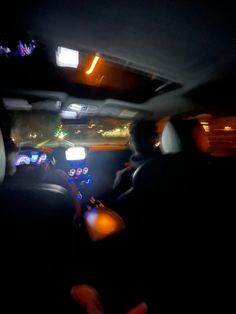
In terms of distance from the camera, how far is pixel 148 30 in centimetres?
321

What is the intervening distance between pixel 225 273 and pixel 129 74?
16.4ft

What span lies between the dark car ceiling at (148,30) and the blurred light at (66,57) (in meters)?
0.30

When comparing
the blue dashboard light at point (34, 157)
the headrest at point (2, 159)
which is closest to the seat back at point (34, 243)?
the headrest at point (2, 159)

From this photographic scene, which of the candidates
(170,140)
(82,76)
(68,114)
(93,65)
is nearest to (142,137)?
(170,140)

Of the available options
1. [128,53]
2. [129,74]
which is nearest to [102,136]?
[129,74]

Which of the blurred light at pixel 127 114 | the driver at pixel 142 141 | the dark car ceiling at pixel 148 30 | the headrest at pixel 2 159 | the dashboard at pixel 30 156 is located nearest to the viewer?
the headrest at pixel 2 159

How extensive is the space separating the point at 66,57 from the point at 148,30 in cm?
192

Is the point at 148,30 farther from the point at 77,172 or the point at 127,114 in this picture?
the point at 127,114

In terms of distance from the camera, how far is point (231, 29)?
9.71 ft

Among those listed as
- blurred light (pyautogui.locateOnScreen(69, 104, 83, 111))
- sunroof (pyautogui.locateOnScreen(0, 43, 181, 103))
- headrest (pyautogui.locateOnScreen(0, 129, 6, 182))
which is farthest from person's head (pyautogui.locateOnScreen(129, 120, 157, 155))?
blurred light (pyautogui.locateOnScreen(69, 104, 83, 111))

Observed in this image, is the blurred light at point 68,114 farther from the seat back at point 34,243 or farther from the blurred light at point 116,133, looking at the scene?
the seat back at point 34,243

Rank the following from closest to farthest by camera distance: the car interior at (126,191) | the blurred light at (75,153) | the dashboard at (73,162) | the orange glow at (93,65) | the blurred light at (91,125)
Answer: the car interior at (126,191) < the dashboard at (73,162) < the orange glow at (93,65) < the blurred light at (75,153) < the blurred light at (91,125)

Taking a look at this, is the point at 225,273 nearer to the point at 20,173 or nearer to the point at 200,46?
the point at 20,173

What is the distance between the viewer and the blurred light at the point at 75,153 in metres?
4.92
